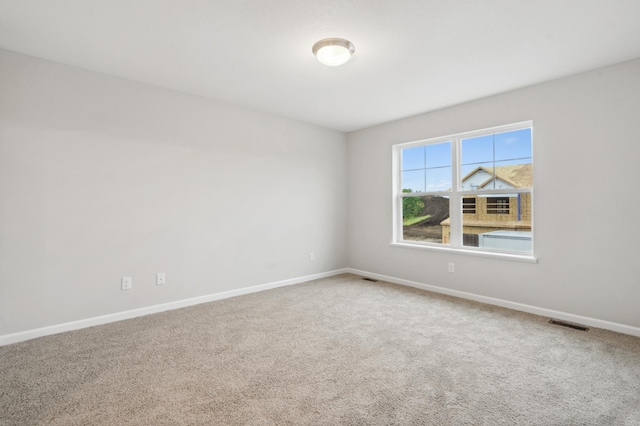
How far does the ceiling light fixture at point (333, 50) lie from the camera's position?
7.63 feet

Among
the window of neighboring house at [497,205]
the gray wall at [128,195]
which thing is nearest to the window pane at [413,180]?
the window of neighboring house at [497,205]

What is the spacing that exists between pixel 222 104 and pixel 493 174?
3410 mm

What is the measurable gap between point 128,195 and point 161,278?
3.07 ft

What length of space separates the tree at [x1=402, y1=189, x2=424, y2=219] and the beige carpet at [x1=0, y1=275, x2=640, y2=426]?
1.66m

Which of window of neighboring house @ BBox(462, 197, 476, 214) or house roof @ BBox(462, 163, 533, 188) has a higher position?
house roof @ BBox(462, 163, 533, 188)

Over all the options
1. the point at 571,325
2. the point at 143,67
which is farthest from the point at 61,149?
the point at 571,325

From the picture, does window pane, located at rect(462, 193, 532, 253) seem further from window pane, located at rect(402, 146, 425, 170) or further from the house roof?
window pane, located at rect(402, 146, 425, 170)

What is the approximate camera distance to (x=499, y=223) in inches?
142

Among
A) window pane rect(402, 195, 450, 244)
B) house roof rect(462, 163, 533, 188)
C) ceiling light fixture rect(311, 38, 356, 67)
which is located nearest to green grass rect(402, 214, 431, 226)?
window pane rect(402, 195, 450, 244)

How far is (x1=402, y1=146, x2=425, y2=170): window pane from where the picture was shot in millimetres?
4379

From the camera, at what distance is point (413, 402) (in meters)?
1.73

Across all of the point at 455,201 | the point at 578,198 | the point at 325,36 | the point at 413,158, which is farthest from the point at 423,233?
the point at 325,36

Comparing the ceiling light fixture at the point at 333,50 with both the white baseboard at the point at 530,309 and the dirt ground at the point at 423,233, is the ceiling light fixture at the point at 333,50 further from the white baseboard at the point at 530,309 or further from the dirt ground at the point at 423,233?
the white baseboard at the point at 530,309

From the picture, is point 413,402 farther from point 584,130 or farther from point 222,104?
point 222,104
